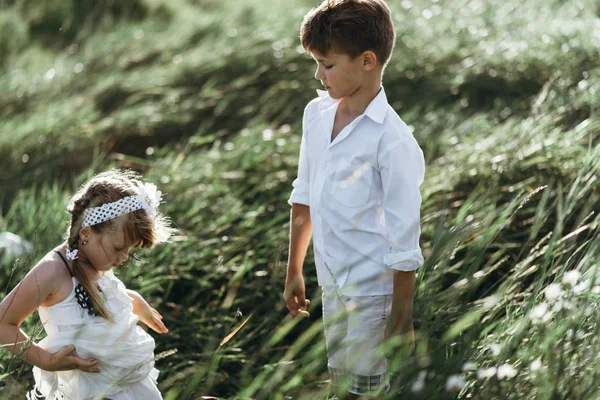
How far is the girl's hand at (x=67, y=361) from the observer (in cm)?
225

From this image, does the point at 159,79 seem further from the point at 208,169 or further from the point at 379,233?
the point at 379,233

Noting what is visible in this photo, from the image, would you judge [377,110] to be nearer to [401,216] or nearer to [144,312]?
[401,216]

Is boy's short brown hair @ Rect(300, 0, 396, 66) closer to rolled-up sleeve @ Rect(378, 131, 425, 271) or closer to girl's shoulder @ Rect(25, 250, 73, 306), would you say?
rolled-up sleeve @ Rect(378, 131, 425, 271)

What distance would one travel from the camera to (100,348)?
234 centimetres

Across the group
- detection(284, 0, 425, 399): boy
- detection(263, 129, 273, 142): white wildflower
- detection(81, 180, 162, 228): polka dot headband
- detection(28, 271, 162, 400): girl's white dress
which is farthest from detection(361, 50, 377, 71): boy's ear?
detection(263, 129, 273, 142): white wildflower

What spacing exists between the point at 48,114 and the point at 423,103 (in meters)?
2.34

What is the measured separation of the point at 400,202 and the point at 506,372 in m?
0.54

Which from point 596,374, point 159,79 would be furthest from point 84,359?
point 159,79

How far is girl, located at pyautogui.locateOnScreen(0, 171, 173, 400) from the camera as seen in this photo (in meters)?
2.27

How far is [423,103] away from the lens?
16.3 feet

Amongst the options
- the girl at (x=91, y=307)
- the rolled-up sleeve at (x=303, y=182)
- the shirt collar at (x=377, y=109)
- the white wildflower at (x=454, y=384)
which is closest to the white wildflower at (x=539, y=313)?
the white wildflower at (x=454, y=384)

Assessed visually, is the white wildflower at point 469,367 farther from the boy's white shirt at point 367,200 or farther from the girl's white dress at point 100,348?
the girl's white dress at point 100,348

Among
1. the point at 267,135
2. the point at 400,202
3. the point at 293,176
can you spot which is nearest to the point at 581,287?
the point at 400,202

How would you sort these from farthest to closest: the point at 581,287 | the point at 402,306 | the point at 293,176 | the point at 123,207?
the point at 293,176 → the point at 123,207 → the point at 402,306 → the point at 581,287
